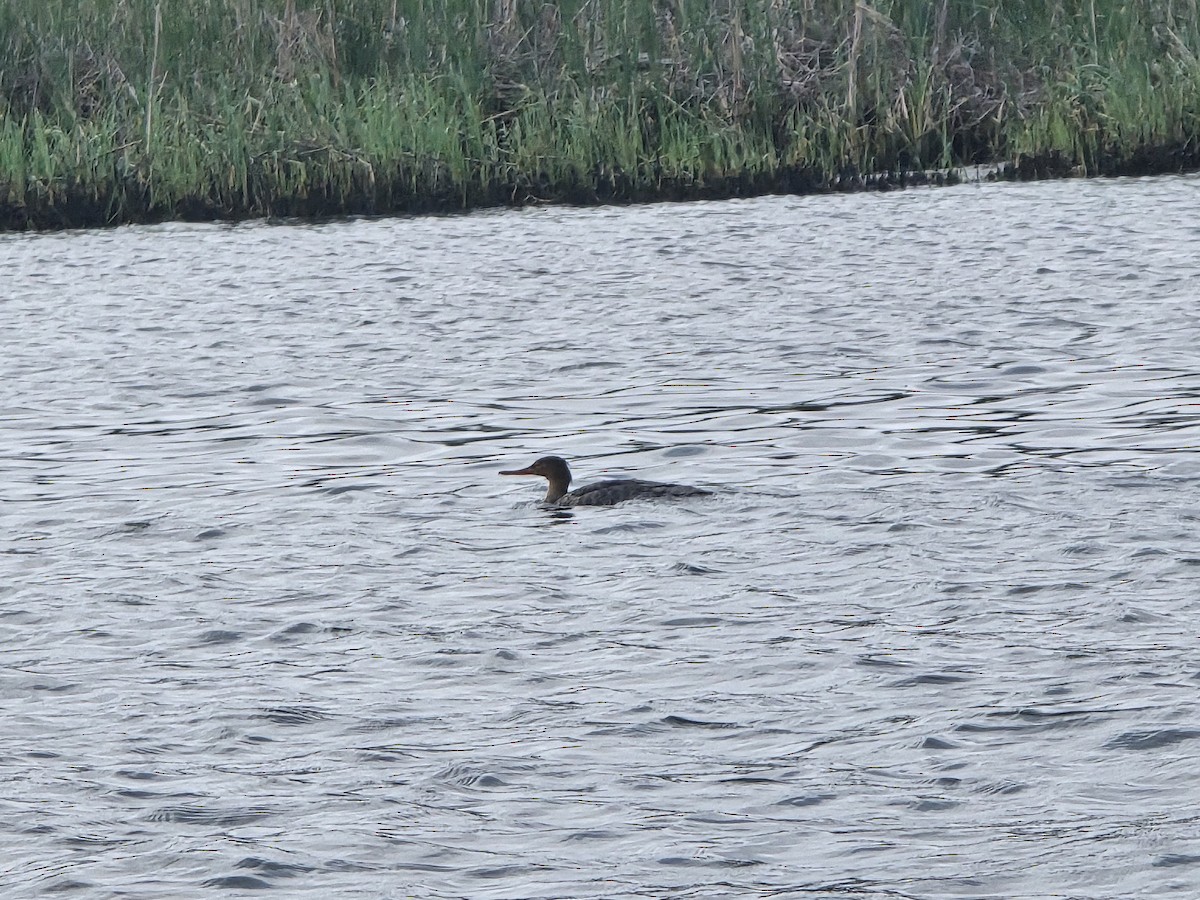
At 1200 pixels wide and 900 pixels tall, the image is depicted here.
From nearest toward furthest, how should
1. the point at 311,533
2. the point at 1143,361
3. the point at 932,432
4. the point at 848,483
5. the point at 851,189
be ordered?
the point at 311,533
the point at 848,483
the point at 932,432
the point at 1143,361
the point at 851,189

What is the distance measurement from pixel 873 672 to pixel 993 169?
1563 centimetres

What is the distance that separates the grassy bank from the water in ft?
16.4

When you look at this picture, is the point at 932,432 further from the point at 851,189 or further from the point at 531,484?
the point at 851,189

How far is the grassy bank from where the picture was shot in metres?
19.5

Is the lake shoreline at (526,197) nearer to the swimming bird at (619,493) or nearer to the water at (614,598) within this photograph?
the water at (614,598)

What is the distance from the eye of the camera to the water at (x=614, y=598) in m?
4.75

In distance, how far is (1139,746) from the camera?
5203mm

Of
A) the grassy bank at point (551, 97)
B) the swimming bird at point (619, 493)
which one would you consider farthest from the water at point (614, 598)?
the grassy bank at point (551, 97)

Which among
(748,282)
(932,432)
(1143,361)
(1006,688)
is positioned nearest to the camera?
(1006,688)

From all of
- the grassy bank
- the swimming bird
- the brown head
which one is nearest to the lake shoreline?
the grassy bank

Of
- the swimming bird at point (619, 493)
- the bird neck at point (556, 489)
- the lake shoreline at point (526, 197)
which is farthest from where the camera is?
the lake shoreline at point (526, 197)

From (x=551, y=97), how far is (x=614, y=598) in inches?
546

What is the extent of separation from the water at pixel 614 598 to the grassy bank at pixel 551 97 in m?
4.99

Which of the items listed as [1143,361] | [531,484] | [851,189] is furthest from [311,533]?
[851,189]
